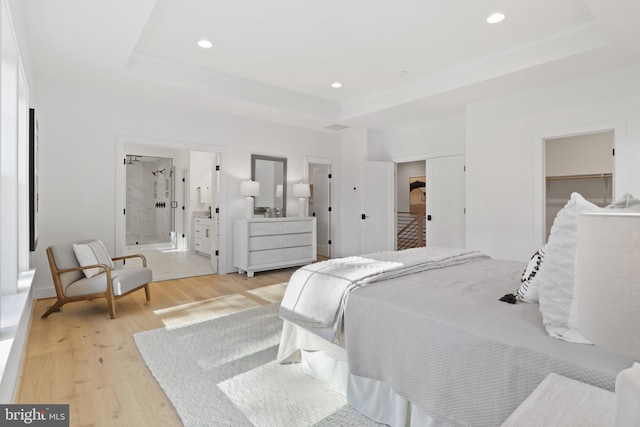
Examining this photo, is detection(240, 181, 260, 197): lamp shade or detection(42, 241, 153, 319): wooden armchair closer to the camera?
detection(42, 241, 153, 319): wooden armchair

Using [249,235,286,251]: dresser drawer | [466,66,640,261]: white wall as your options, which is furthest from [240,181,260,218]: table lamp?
→ [466,66,640,261]: white wall

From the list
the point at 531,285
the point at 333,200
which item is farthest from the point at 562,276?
the point at 333,200

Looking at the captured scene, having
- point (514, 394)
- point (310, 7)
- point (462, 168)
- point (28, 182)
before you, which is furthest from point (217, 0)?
point (462, 168)

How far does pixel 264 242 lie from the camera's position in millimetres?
5371

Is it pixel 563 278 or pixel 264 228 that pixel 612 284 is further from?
pixel 264 228

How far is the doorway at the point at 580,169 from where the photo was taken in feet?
17.6

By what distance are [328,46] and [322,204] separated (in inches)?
155

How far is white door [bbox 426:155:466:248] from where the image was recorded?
557 centimetres

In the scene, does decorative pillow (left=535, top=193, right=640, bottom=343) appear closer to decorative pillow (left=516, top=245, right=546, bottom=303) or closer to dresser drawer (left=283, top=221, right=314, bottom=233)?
decorative pillow (left=516, top=245, right=546, bottom=303)

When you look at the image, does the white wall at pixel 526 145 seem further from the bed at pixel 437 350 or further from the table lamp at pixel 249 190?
the table lamp at pixel 249 190

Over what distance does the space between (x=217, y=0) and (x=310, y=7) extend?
76cm

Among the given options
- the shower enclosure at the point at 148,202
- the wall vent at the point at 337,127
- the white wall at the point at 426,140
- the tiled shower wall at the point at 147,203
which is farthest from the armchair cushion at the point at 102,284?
the tiled shower wall at the point at 147,203

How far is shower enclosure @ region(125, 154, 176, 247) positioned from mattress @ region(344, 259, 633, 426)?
8.32 m

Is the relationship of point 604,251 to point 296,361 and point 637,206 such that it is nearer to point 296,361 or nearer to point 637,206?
point 637,206
